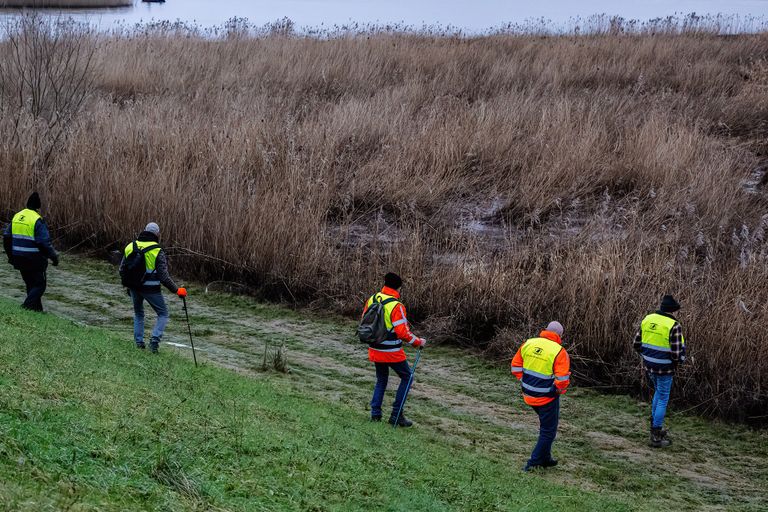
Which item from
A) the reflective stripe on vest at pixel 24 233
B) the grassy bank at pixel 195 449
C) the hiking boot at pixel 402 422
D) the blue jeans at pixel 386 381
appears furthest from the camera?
the reflective stripe on vest at pixel 24 233

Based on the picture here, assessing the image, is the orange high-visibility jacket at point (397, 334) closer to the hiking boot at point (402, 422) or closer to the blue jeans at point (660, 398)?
the hiking boot at point (402, 422)

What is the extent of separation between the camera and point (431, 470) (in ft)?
26.7

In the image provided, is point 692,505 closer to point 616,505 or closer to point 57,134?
point 616,505

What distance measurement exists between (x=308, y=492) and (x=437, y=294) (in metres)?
8.98

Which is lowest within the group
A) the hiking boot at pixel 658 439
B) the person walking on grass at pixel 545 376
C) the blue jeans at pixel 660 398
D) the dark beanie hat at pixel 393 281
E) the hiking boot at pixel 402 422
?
the hiking boot at pixel 658 439

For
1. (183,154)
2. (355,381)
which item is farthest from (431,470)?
(183,154)

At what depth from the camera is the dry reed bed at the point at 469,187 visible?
13844 mm

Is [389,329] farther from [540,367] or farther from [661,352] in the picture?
[661,352]

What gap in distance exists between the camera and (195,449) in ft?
21.4

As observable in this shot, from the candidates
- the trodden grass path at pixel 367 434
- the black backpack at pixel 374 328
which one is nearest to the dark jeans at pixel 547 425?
the trodden grass path at pixel 367 434

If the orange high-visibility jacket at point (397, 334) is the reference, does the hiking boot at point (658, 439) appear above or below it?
below

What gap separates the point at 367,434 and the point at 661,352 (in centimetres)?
387

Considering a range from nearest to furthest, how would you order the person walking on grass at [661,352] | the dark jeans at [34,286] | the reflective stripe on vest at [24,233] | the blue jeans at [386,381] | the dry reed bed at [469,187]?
the blue jeans at [386,381] → the person walking on grass at [661,352] → the reflective stripe on vest at [24,233] → the dark jeans at [34,286] → the dry reed bed at [469,187]

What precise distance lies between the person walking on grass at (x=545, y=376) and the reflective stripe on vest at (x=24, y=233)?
6.62 m
